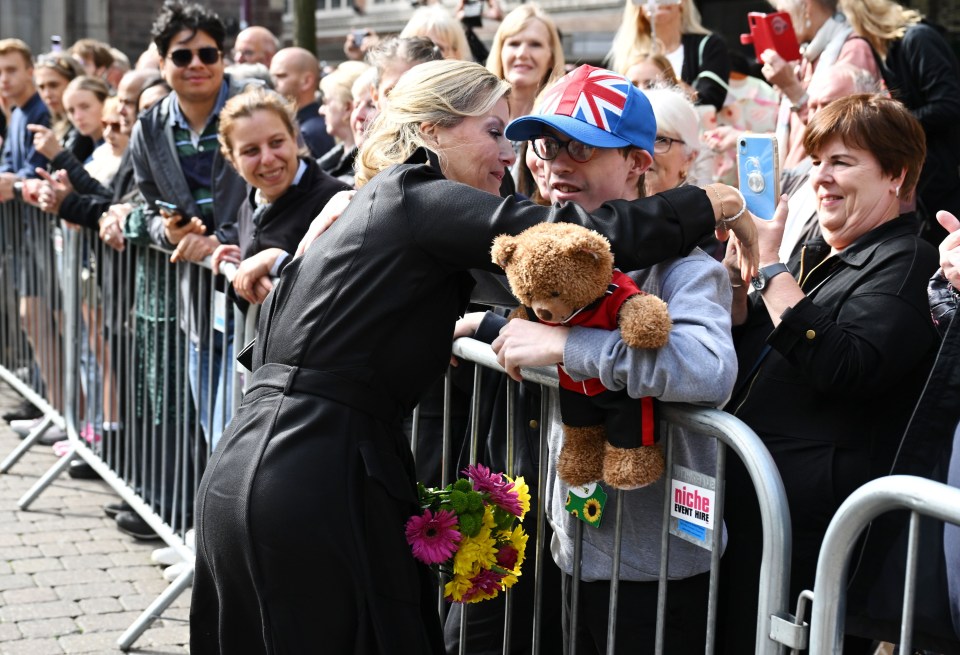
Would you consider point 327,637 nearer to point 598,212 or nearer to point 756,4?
point 598,212

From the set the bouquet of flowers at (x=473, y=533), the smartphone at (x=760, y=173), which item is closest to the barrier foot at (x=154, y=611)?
A: the bouquet of flowers at (x=473, y=533)

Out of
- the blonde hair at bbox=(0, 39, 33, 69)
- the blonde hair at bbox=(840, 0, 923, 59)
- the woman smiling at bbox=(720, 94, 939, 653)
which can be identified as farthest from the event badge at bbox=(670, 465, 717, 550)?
the blonde hair at bbox=(0, 39, 33, 69)

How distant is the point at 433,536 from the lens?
9.18 ft

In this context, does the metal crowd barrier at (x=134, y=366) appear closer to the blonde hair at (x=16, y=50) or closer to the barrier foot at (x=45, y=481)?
the barrier foot at (x=45, y=481)

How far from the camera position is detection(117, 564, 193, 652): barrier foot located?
4699 millimetres

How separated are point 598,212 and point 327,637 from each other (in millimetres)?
1138

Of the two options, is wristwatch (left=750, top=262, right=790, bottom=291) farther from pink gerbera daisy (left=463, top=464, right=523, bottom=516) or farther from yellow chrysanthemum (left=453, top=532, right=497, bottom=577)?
yellow chrysanthemum (left=453, top=532, right=497, bottom=577)

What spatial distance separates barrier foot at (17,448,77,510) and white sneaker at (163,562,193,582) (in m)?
1.39

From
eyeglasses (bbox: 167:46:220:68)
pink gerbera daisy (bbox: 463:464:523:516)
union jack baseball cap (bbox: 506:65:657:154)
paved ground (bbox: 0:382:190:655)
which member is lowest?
paved ground (bbox: 0:382:190:655)

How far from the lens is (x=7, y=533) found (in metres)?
5.89

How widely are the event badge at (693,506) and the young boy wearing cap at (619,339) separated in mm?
44

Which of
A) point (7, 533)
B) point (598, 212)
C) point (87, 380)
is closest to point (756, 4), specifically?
point (87, 380)

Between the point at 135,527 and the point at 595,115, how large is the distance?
4074 millimetres

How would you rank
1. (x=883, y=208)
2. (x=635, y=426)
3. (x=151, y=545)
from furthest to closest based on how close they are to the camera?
1. (x=151, y=545)
2. (x=883, y=208)
3. (x=635, y=426)
